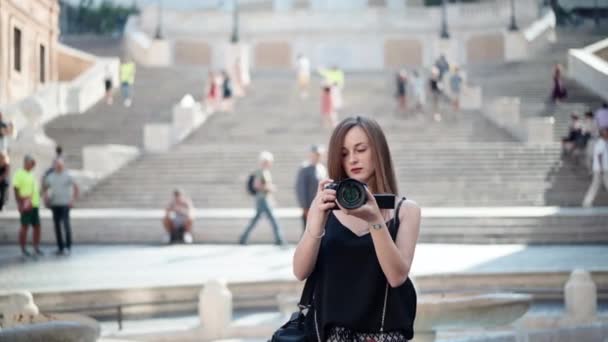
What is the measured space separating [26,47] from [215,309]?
78.9 feet

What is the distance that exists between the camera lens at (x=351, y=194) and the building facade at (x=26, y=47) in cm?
2385

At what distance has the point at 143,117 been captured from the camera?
1036 inches

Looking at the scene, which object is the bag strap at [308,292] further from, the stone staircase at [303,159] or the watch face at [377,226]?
the stone staircase at [303,159]

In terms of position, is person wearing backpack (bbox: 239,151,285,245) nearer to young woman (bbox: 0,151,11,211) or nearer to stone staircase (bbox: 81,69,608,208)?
stone staircase (bbox: 81,69,608,208)

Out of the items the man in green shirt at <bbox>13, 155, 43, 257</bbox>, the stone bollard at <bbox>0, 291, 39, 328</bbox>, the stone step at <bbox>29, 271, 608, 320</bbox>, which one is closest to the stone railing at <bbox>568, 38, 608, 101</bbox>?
the stone step at <bbox>29, 271, 608, 320</bbox>

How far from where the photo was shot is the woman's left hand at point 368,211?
292 cm

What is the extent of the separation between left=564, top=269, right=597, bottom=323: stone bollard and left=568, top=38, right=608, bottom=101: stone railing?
61.2 ft

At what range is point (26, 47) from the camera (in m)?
29.4

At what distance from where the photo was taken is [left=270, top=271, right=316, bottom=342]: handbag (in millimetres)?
3199

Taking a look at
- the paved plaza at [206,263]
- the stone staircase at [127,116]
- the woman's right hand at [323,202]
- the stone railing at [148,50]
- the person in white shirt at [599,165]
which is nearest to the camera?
the woman's right hand at [323,202]

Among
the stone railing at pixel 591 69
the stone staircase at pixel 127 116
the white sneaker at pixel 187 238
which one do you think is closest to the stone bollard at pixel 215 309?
the white sneaker at pixel 187 238

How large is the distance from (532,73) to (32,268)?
24110mm

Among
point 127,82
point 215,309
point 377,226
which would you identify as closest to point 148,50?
point 127,82

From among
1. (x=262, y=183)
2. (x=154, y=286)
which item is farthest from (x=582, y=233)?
(x=154, y=286)
